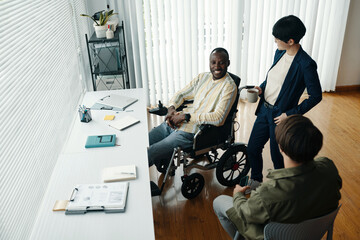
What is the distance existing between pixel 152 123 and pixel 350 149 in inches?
88.5

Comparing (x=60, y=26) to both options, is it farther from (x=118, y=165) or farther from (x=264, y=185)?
(x=264, y=185)

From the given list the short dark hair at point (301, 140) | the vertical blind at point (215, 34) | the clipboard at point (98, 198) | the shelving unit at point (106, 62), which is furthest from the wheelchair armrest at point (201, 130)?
the vertical blind at point (215, 34)

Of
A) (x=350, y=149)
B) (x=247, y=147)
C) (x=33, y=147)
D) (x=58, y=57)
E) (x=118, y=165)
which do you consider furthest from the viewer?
(x=350, y=149)

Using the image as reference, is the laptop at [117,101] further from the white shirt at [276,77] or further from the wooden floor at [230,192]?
the white shirt at [276,77]

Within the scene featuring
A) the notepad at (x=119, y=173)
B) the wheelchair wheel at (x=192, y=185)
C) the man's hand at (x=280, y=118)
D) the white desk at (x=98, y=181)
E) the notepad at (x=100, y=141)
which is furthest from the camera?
the wheelchair wheel at (x=192, y=185)

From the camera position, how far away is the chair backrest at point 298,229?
1.43 m

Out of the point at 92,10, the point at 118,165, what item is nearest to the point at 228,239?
the point at 118,165

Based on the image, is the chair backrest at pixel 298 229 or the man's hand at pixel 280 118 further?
the man's hand at pixel 280 118

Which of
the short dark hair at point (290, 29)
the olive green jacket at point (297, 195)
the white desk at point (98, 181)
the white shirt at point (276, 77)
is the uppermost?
the short dark hair at point (290, 29)

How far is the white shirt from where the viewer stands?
2.41 meters

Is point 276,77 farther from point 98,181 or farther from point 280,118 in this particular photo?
point 98,181

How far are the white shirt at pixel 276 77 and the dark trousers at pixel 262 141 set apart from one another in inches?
3.7

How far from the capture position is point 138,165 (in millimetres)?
→ 2043

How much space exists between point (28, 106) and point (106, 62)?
1.87m
